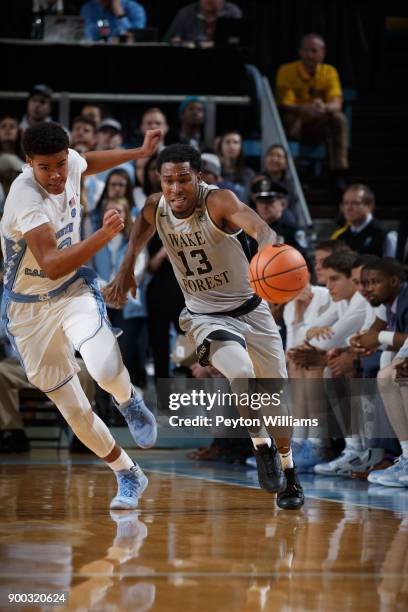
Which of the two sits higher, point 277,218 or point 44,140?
point 44,140

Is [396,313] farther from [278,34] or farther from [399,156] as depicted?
[278,34]

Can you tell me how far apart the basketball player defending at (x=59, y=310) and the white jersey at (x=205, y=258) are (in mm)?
542

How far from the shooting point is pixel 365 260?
834 centimetres

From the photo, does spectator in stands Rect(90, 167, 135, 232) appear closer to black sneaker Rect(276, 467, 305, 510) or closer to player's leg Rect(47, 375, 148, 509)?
player's leg Rect(47, 375, 148, 509)

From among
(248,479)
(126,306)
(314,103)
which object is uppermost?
(314,103)

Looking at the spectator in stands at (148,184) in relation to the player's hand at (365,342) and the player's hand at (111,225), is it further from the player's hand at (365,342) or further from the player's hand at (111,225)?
the player's hand at (111,225)

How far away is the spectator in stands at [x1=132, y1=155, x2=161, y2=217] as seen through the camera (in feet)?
34.7

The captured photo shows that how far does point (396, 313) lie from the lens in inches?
314

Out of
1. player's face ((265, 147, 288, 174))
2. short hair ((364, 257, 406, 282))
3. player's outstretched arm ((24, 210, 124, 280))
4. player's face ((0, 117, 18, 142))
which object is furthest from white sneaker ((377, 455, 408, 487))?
player's face ((0, 117, 18, 142))

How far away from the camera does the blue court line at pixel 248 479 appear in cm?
686

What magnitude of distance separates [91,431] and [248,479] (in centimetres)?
227

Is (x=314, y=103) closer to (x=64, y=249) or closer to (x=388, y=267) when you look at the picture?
(x=388, y=267)

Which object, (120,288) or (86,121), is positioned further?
(86,121)

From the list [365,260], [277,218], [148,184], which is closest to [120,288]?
[365,260]
